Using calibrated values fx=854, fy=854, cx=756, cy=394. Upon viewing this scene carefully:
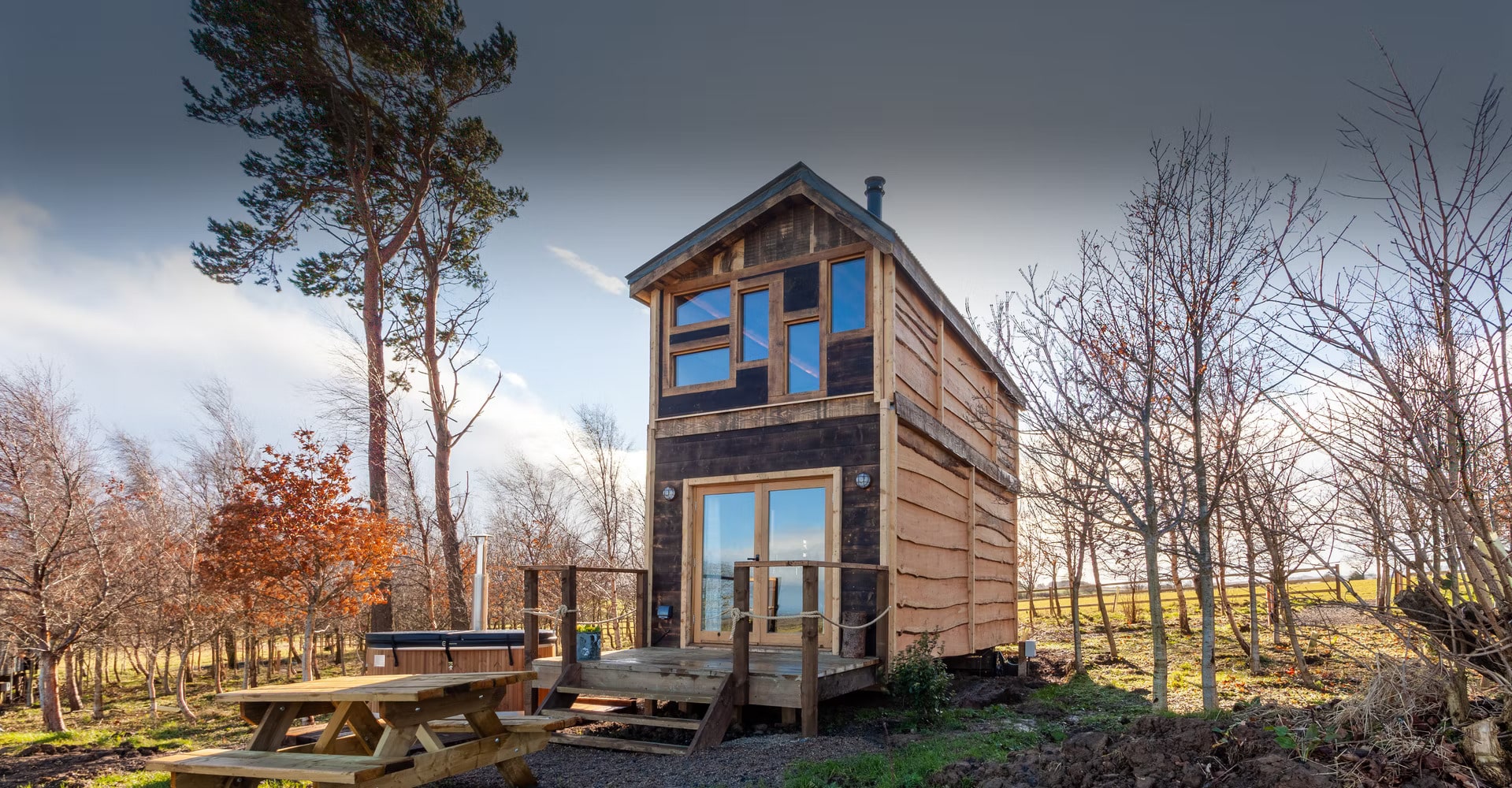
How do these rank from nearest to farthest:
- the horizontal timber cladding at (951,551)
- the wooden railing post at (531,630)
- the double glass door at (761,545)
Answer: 1. the wooden railing post at (531,630)
2. the double glass door at (761,545)
3. the horizontal timber cladding at (951,551)

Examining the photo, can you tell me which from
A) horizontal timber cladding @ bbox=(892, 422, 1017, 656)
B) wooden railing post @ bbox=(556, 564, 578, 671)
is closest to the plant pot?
wooden railing post @ bbox=(556, 564, 578, 671)

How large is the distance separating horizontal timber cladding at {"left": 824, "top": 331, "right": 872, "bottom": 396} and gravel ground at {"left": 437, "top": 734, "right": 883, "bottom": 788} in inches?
138

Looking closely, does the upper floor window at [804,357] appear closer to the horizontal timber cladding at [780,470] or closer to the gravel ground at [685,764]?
the horizontal timber cladding at [780,470]

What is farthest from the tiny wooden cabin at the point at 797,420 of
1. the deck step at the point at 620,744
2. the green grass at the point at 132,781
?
the green grass at the point at 132,781

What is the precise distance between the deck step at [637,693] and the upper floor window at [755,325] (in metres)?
3.80

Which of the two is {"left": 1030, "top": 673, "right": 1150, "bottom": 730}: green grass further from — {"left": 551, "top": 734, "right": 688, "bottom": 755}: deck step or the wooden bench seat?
the wooden bench seat

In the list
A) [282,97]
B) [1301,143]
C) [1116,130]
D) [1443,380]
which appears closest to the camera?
[1443,380]

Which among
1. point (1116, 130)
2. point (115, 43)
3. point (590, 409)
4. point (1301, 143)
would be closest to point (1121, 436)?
point (1301, 143)

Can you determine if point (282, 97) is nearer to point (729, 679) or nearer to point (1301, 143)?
point (729, 679)

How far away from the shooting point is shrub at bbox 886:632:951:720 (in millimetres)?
7812

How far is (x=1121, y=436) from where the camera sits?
7.12 m

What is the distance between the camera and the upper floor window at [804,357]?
30.4 ft

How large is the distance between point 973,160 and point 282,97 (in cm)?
1275

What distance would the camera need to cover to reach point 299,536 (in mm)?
13180
